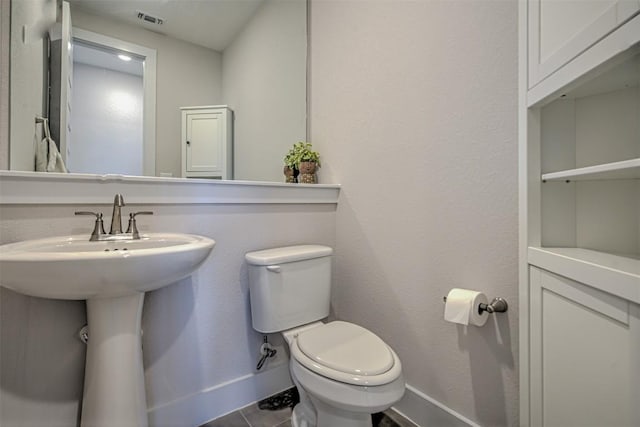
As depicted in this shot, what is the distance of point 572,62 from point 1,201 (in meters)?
1.53

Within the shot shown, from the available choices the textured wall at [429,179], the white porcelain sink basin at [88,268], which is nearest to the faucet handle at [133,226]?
the white porcelain sink basin at [88,268]

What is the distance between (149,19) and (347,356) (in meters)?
1.76

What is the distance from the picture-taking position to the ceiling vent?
1.38 m

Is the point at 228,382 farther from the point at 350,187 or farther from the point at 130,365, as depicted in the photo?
the point at 350,187

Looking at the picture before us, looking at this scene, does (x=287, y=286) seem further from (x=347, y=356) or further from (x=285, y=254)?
(x=347, y=356)

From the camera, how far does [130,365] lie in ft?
2.94

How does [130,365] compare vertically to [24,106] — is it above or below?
below

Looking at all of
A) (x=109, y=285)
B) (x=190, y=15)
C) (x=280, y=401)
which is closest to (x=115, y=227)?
(x=109, y=285)

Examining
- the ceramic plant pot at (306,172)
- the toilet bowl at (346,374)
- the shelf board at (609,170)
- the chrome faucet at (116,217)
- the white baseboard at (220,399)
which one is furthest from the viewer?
the ceramic plant pot at (306,172)

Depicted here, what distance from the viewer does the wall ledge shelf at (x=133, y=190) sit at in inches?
34.5

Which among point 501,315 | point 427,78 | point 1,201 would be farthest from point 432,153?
point 1,201

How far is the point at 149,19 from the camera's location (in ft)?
4.61

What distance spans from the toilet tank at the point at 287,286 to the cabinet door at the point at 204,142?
59 centimetres

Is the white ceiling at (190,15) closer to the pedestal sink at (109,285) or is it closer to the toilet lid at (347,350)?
the pedestal sink at (109,285)
